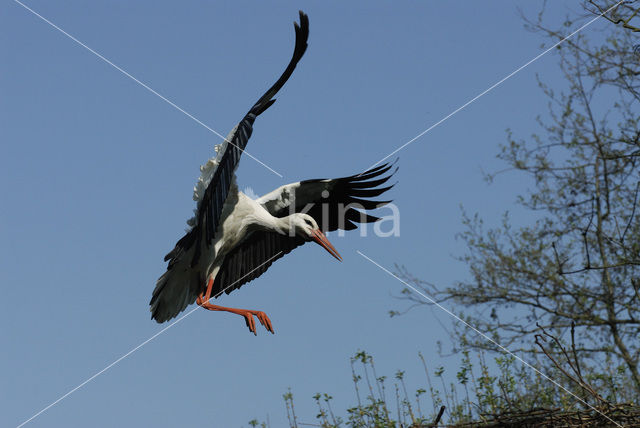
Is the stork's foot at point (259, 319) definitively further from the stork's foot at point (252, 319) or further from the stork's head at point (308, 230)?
the stork's head at point (308, 230)

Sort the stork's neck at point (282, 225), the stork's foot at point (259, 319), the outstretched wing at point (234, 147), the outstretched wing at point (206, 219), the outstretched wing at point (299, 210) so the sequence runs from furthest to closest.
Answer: the outstretched wing at point (299, 210) → the stork's neck at point (282, 225) → the stork's foot at point (259, 319) → the outstretched wing at point (206, 219) → the outstretched wing at point (234, 147)

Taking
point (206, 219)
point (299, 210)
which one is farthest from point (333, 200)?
point (206, 219)

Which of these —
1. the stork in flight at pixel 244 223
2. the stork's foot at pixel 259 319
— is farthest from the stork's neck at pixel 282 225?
the stork's foot at pixel 259 319

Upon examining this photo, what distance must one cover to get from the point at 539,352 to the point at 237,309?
13.2 ft

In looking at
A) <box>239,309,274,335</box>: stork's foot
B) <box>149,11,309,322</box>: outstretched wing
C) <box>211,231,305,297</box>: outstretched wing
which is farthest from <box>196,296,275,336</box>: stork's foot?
<box>211,231,305,297</box>: outstretched wing

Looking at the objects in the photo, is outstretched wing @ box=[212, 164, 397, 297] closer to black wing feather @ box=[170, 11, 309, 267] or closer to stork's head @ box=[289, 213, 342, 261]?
stork's head @ box=[289, 213, 342, 261]

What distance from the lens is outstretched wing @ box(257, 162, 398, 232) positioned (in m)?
6.39

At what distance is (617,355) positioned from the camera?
26.7ft

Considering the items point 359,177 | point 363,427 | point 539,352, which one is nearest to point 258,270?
point 359,177

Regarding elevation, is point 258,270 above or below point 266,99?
below

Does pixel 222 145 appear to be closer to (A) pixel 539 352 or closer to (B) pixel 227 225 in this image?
(B) pixel 227 225

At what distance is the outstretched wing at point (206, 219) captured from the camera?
521 cm

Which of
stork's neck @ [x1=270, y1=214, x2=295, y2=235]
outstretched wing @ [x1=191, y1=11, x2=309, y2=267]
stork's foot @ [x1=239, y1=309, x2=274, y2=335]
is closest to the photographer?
outstretched wing @ [x1=191, y1=11, x2=309, y2=267]

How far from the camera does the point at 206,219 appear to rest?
557 cm
